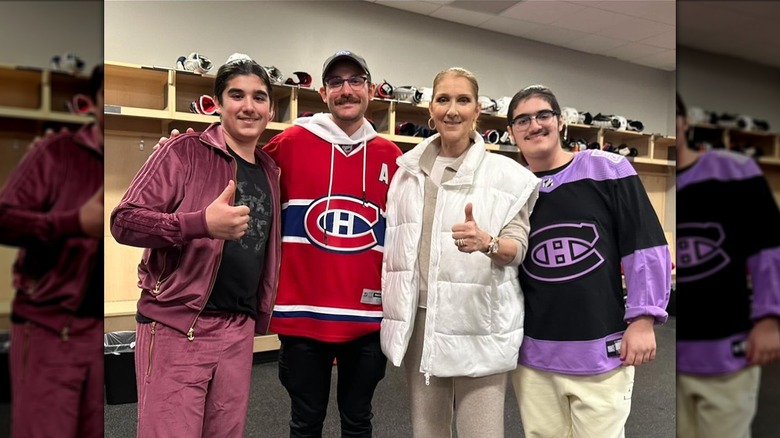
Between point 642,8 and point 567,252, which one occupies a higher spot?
point 642,8

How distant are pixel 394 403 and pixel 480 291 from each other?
5.57 feet

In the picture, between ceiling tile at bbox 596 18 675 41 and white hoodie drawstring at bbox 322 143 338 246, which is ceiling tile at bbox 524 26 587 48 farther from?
white hoodie drawstring at bbox 322 143 338 246

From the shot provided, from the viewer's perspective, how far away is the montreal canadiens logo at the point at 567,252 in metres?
1.43

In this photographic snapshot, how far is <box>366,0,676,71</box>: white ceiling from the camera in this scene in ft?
12.6

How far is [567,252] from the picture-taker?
4.70 feet

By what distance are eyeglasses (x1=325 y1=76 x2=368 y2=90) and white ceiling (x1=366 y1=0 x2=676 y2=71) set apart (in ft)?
6.87

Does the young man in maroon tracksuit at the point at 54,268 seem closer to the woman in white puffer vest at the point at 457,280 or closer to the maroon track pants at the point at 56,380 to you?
the maroon track pants at the point at 56,380

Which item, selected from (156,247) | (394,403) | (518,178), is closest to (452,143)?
(518,178)

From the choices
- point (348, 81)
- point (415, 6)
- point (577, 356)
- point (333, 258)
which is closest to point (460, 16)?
point (415, 6)

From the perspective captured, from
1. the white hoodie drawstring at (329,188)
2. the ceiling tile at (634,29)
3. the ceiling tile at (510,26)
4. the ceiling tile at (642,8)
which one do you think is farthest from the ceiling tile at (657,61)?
the white hoodie drawstring at (329,188)

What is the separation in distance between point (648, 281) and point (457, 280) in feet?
1.77

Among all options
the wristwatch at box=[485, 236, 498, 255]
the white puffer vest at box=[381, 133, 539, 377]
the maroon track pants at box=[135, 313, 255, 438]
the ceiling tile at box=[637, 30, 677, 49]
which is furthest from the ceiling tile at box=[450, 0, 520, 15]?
the maroon track pants at box=[135, 313, 255, 438]

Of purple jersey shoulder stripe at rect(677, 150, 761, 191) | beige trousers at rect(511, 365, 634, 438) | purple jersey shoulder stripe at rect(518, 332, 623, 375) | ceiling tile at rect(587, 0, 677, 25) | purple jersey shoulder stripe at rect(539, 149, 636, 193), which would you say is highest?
ceiling tile at rect(587, 0, 677, 25)

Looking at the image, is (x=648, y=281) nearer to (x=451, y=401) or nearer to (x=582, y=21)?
(x=451, y=401)
